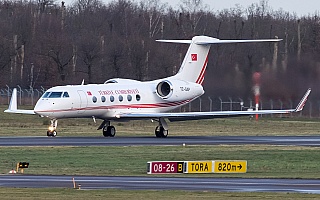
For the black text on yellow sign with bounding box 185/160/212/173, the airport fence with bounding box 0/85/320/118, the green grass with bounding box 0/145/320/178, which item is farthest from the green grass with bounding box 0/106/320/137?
the black text on yellow sign with bounding box 185/160/212/173

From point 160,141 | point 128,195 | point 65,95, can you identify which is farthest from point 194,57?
point 128,195

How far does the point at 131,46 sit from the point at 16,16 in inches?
767

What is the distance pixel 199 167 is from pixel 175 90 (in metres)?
24.2

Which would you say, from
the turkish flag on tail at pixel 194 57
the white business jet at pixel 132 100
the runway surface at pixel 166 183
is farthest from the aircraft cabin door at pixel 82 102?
the runway surface at pixel 166 183

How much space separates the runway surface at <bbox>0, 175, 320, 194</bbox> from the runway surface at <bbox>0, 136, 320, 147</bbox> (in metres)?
17.1

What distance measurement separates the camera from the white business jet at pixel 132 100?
52719 millimetres

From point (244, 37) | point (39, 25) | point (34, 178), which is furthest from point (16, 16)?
point (34, 178)

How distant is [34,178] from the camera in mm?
29594

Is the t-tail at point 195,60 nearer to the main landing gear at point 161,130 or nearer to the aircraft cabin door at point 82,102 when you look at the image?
the main landing gear at point 161,130

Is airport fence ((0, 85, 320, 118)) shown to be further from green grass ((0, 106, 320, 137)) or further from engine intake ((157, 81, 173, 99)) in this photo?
engine intake ((157, 81, 173, 99))

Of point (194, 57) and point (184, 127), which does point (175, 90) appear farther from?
point (184, 127)

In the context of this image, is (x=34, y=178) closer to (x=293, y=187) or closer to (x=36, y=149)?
(x=293, y=187)

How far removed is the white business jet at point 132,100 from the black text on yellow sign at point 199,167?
1915 cm

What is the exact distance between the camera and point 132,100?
55750 mm
